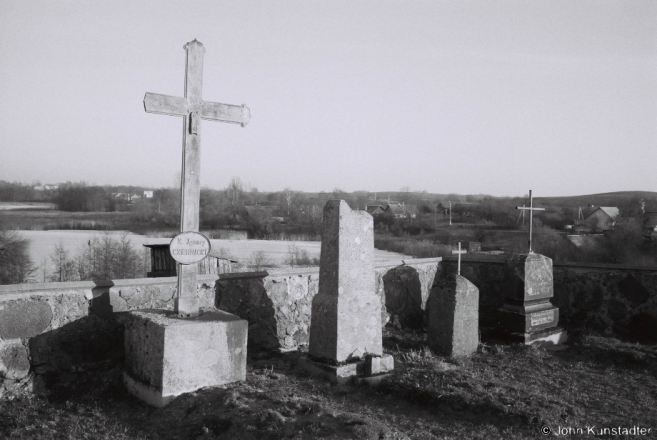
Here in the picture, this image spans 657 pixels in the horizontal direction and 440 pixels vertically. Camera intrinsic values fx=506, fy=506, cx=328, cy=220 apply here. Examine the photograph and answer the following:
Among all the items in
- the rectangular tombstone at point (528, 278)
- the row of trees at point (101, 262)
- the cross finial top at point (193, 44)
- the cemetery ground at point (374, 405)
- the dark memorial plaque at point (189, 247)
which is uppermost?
the cross finial top at point (193, 44)

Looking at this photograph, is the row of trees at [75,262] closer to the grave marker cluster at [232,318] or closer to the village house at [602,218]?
the grave marker cluster at [232,318]

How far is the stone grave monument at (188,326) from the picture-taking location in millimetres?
4621

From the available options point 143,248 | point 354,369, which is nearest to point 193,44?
point 354,369

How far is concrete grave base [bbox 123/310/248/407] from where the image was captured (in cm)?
458

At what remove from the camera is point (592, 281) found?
27.2 feet

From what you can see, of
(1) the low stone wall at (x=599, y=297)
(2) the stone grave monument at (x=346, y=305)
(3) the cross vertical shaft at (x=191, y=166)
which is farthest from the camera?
(1) the low stone wall at (x=599, y=297)

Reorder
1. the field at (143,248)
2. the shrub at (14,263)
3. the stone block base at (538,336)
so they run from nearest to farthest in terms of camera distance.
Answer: the stone block base at (538,336)
the shrub at (14,263)
the field at (143,248)

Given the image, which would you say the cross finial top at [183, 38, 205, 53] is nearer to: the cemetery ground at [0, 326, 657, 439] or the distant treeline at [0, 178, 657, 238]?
the cemetery ground at [0, 326, 657, 439]

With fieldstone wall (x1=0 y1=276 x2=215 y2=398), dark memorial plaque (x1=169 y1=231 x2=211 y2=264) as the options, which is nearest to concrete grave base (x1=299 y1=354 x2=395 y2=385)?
dark memorial plaque (x1=169 y1=231 x2=211 y2=264)

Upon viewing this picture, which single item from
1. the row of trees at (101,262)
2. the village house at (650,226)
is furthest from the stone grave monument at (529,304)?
the village house at (650,226)

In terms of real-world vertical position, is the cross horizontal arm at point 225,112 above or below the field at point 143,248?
above

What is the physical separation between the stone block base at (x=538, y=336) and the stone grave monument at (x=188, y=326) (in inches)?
169

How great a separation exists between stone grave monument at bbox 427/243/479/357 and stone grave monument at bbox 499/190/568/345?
2.95 feet

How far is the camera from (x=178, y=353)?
4621mm
